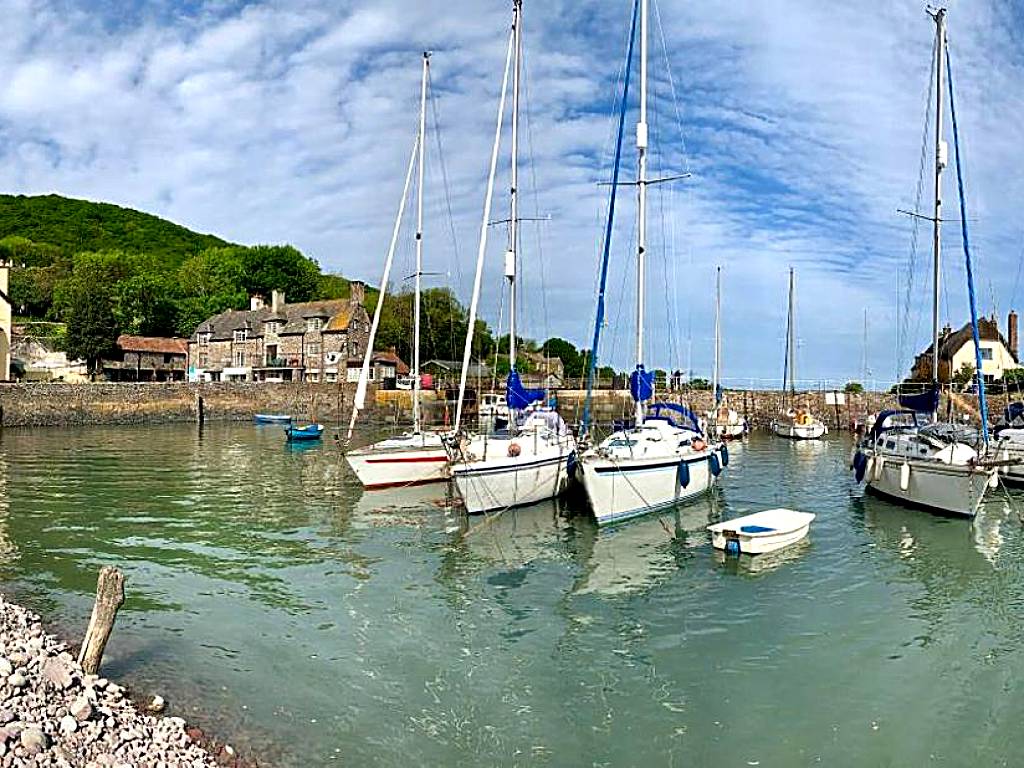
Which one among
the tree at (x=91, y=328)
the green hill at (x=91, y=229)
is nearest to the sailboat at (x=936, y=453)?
the tree at (x=91, y=328)

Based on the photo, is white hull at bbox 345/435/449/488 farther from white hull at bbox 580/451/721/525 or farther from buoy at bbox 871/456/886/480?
buoy at bbox 871/456/886/480

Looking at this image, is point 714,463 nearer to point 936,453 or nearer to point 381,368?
point 936,453

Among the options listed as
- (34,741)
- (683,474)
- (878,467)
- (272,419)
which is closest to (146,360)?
(272,419)

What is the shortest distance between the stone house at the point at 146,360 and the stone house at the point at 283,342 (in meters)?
1.64

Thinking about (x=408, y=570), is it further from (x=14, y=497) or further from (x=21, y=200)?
(x=21, y=200)

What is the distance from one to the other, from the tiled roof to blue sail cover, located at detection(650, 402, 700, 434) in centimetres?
7634

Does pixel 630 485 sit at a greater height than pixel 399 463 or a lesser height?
greater

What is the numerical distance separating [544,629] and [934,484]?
16616mm

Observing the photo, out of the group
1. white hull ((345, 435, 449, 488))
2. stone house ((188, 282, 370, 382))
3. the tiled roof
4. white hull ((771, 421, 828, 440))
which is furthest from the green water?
the tiled roof

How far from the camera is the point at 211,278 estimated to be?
120500 millimetres

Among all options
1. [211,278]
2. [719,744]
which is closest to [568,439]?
[719,744]

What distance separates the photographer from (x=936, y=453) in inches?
1028

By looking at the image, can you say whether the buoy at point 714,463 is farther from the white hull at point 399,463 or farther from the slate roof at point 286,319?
the slate roof at point 286,319

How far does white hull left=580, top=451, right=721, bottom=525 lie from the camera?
886 inches
